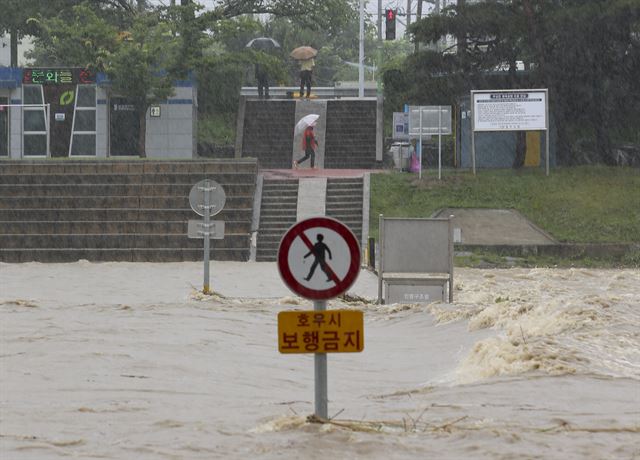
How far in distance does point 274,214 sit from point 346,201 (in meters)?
2.21

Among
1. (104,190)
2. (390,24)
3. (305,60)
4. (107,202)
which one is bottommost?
(107,202)

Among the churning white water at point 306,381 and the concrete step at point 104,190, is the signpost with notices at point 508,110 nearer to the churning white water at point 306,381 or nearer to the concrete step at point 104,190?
the concrete step at point 104,190

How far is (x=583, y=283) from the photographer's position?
2761cm

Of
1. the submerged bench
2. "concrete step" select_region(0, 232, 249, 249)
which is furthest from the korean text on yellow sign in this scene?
"concrete step" select_region(0, 232, 249, 249)

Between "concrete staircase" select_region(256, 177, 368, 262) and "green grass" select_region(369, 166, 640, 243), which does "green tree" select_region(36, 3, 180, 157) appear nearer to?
"green grass" select_region(369, 166, 640, 243)

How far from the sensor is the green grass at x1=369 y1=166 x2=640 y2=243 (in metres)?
35.2

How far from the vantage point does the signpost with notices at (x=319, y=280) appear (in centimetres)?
875

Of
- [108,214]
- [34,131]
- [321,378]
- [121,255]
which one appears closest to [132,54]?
[34,131]

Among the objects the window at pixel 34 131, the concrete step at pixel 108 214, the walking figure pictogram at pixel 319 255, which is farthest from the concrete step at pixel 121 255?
the walking figure pictogram at pixel 319 255

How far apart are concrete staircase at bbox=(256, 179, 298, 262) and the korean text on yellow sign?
2351cm

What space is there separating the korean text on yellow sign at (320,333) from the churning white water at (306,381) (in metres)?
0.54

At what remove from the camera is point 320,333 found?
8.87 metres

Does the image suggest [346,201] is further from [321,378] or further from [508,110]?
[321,378]

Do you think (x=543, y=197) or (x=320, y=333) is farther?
(x=543, y=197)
